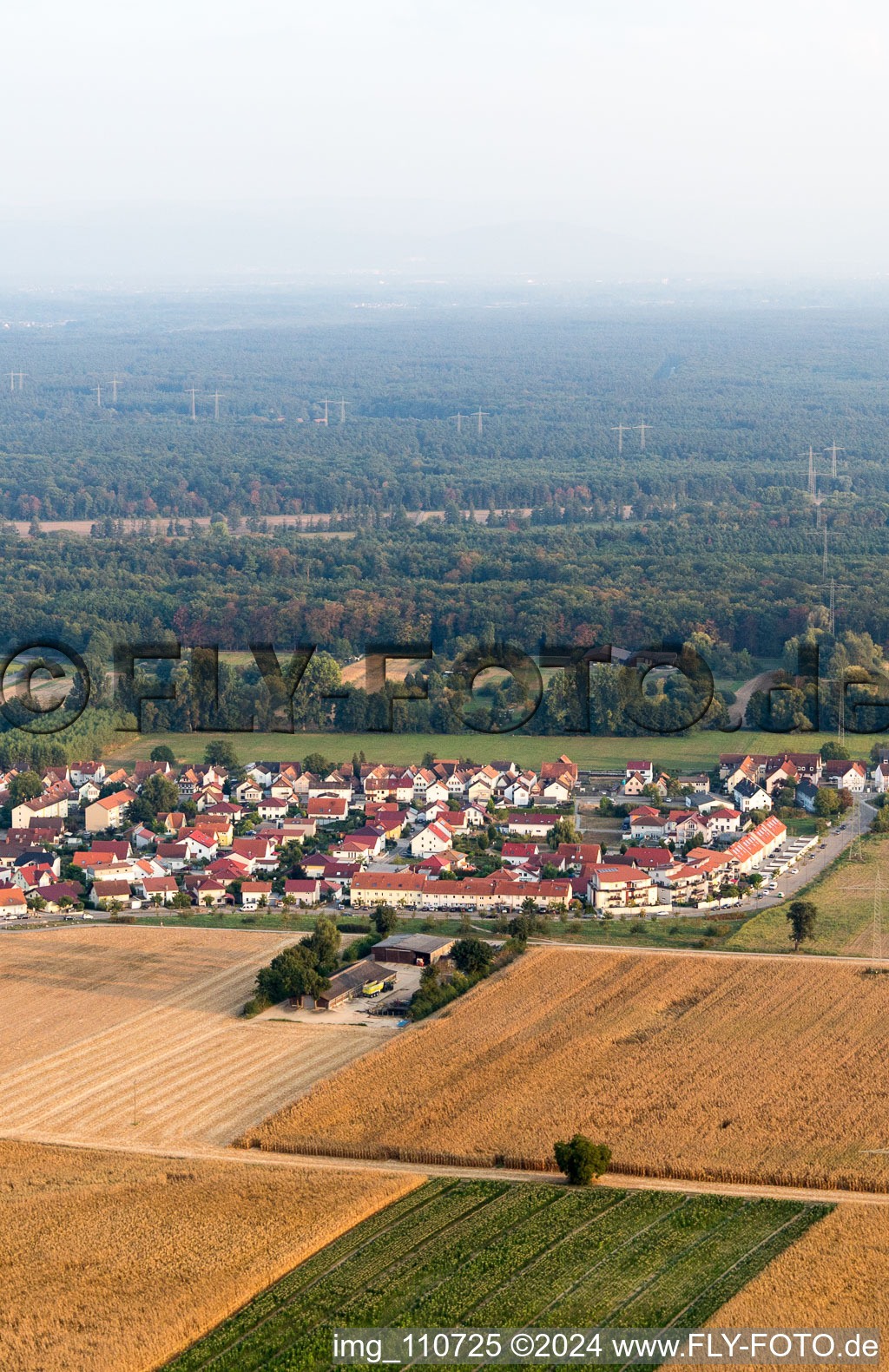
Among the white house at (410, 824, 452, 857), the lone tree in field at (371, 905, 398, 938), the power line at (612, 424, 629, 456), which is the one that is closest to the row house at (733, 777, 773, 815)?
the white house at (410, 824, 452, 857)

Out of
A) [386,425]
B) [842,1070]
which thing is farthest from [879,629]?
[386,425]

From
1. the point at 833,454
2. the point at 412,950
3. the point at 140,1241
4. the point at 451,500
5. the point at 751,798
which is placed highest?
the point at 833,454

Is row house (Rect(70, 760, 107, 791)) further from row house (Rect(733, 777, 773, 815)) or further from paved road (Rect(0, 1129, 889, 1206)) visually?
paved road (Rect(0, 1129, 889, 1206))

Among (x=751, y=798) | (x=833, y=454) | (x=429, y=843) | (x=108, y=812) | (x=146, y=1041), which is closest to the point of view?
(x=146, y=1041)

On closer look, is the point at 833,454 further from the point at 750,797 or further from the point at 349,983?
the point at 349,983

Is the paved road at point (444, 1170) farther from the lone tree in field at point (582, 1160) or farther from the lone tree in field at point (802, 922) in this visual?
the lone tree in field at point (802, 922)

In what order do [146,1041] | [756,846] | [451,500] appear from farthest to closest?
[451,500]
[756,846]
[146,1041]

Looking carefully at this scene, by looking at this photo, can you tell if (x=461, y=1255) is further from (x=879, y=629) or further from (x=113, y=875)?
(x=879, y=629)

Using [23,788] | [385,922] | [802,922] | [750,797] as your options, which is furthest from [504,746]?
[802,922]
